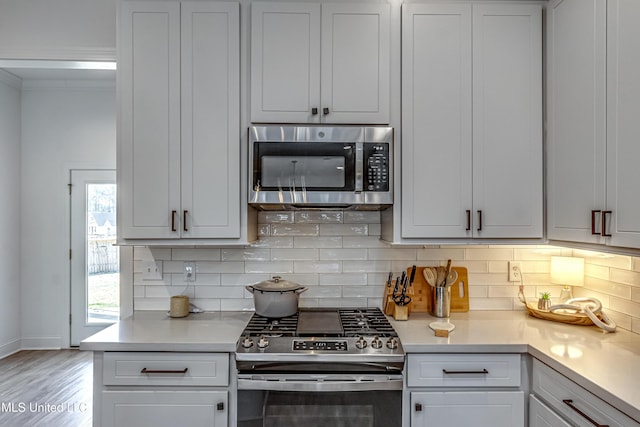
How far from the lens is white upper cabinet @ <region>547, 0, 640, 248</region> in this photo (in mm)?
1488

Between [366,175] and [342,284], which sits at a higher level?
[366,175]

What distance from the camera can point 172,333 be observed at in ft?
6.17

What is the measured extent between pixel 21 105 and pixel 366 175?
4.51 metres

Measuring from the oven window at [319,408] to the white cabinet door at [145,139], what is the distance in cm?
88

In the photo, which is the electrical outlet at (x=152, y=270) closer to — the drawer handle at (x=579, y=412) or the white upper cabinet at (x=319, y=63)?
the white upper cabinet at (x=319, y=63)

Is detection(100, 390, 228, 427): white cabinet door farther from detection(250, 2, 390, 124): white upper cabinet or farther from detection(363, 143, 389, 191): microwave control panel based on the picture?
detection(250, 2, 390, 124): white upper cabinet

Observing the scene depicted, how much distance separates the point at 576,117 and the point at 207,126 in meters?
1.70

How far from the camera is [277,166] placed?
1953 millimetres

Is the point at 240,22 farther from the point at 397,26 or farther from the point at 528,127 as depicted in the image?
the point at 528,127

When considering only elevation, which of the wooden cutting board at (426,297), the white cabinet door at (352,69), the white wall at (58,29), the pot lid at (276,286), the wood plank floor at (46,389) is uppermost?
the white wall at (58,29)

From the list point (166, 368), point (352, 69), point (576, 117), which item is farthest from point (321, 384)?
point (576, 117)

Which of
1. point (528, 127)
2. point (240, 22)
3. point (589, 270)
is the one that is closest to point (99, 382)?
point (240, 22)

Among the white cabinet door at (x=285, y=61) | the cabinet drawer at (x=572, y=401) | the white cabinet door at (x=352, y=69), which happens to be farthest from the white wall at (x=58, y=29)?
the cabinet drawer at (x=572, y=401)

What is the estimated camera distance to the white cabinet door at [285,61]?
79.3 inches
